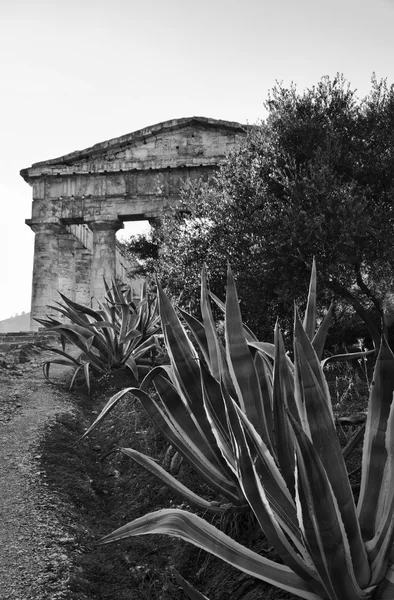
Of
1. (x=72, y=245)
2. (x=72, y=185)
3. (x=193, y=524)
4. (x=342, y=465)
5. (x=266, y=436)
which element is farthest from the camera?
(x=72, y=245)

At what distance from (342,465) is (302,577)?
34 cm

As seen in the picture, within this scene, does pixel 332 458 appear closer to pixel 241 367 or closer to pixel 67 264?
pixel 241 367

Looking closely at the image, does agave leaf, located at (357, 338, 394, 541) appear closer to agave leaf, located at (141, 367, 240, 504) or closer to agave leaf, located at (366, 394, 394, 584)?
agave leaf, located at (366, 394, 394, 584)

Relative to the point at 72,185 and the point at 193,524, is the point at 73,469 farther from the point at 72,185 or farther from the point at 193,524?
the point at 72,185

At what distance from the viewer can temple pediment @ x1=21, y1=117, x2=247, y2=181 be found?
22.6m

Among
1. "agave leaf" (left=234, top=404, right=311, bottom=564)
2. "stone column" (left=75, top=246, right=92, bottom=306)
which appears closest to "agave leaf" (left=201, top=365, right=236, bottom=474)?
"agave leaf" (left=234, top=404, right=311, bottom=564)

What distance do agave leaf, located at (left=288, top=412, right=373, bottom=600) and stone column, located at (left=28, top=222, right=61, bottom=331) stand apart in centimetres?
2093

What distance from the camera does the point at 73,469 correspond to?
3.66m

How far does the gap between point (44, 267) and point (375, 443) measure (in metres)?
21.8

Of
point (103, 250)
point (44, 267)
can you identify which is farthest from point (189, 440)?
point (44, 267)

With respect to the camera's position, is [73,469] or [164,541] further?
[73,469]

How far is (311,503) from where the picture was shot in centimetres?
155

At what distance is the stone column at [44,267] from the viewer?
2203 centimetres

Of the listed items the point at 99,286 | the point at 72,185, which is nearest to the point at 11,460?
the point at 99,286
